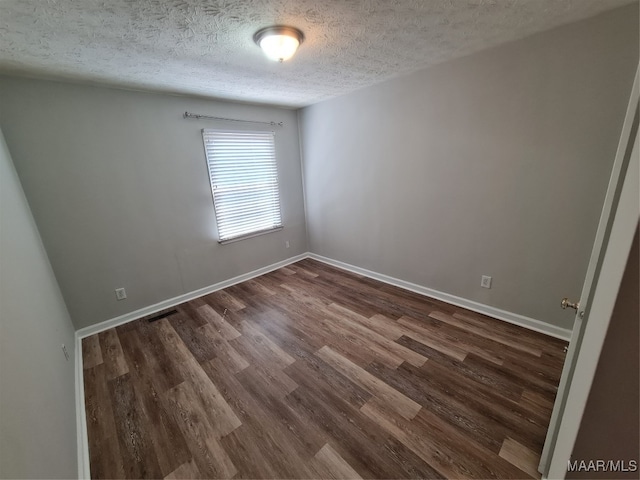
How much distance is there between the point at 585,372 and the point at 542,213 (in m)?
1.71

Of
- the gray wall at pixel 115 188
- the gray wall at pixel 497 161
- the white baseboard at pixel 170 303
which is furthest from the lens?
the white baseboard at pixel 170 303

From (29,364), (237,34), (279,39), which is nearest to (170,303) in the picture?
(29,364)

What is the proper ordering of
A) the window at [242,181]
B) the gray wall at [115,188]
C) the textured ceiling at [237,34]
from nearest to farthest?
the textured ceiling at [237,34] → the gray wall at [115,188] → the window at [242,181]

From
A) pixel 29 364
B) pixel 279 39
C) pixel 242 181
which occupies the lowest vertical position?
pixel 29 364

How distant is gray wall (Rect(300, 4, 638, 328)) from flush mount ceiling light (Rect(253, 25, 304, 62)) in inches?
55.5

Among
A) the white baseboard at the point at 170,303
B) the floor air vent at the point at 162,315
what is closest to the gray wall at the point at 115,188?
the white baseboard at the point at 170,303

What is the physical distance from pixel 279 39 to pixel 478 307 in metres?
2.81

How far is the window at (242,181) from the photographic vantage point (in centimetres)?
305

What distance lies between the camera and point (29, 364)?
1.08 metres

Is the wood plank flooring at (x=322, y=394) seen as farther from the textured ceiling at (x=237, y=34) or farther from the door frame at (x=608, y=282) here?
the textured ceiling at (x=237, y=34)

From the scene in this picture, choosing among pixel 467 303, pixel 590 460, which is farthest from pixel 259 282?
pixel 590 460

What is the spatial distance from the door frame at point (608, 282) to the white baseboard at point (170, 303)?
326 cm

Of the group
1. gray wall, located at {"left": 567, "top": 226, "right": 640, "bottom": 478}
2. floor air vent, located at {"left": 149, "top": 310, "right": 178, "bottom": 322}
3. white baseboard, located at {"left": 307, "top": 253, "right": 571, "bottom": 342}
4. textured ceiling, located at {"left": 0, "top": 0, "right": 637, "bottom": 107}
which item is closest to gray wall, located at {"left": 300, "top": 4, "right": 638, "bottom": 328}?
white baseboard, located at {"left": 307, "top": 253, "right": 571, "bottom": 342}

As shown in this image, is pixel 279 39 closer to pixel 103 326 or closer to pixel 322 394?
pixel 322 394
